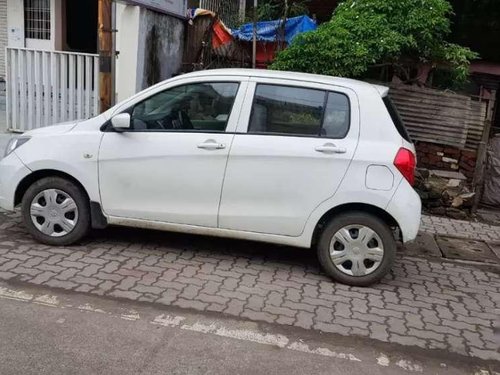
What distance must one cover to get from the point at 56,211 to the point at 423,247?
3925 millimetres

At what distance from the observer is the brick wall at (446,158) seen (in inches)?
317

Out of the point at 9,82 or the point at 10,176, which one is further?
the point at 9,82

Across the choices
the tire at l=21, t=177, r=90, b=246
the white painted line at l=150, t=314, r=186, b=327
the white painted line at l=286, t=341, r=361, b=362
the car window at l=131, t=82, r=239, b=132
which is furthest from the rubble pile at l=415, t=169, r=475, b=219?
the white painted line at l=150, t=314, r=186, b=327

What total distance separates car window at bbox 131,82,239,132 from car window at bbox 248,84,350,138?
0.26 meters

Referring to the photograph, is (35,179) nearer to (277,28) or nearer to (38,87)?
(38,87)

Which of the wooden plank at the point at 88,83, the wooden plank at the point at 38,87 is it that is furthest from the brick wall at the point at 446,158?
the wooden plank at the point at 38,87

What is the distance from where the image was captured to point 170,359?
3.52 metres

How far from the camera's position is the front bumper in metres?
5.16

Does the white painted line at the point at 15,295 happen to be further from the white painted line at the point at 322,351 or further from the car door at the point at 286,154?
the white painted line at the point at 322,351

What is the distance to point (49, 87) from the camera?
8.40 m

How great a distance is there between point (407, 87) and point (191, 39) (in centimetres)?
428

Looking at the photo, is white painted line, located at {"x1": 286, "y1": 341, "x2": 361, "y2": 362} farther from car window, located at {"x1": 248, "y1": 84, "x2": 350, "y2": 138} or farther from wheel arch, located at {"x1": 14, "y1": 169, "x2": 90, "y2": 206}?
wheel arch, located at {"x1": 14, "y1": 169, "x2": 90, "y2": 206}

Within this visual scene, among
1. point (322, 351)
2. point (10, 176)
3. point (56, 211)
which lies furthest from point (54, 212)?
point (322, 351)

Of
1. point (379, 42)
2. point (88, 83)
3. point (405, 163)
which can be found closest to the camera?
point (405, 163)
